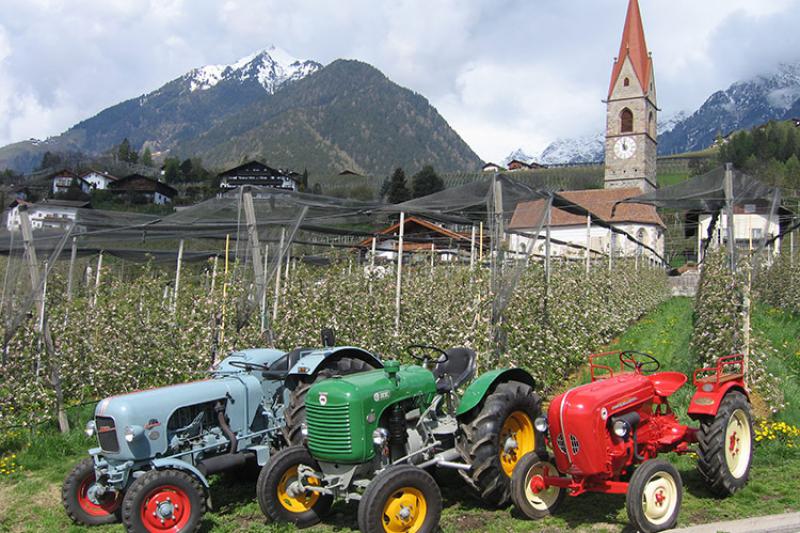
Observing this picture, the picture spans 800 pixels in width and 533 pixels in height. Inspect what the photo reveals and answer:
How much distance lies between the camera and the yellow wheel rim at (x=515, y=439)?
5457mm

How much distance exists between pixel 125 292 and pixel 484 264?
6796 millimetres

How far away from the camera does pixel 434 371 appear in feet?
19.4

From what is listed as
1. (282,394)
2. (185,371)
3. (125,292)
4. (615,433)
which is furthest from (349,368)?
(125,292)

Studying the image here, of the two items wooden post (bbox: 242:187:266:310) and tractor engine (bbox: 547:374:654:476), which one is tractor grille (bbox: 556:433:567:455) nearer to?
tractor engine (bbox: 547:374:654:476)

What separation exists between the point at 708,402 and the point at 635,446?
2.98 feet

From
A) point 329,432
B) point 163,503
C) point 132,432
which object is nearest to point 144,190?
point 132,432

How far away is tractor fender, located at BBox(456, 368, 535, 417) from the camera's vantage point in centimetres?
527

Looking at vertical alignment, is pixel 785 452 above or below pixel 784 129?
below

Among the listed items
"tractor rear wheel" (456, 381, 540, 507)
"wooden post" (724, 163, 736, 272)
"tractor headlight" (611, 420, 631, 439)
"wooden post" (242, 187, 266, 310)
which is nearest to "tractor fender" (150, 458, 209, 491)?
"tractor rear wheel" (456, 381, 540, 507)

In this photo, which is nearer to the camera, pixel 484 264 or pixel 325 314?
pixel 484 264

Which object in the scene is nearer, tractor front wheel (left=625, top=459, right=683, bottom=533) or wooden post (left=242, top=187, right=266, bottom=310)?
tractor front wheel (left=625, top=459, right=683, bottom=533)

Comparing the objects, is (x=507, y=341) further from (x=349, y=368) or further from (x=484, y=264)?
(x=349, y=368)

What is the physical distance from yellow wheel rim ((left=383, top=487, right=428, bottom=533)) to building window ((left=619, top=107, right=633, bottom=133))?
60269 millimetres

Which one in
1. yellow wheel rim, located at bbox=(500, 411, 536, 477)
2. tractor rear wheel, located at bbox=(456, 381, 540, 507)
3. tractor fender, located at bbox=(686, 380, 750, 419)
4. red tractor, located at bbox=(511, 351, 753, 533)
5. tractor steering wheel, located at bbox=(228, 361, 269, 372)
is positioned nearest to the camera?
red tractor, located at bbox=(511, 351, 753, 533)
